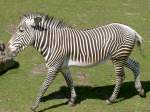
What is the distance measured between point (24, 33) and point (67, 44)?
1.30m

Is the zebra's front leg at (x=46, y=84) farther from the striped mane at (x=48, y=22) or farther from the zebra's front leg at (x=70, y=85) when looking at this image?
the striped mane at (x=48, y=22)

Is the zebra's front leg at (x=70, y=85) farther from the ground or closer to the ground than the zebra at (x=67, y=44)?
closer to the ground

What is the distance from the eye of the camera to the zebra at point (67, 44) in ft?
44.7

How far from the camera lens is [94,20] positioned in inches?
886

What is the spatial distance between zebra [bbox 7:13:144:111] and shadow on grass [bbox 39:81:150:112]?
668 mm

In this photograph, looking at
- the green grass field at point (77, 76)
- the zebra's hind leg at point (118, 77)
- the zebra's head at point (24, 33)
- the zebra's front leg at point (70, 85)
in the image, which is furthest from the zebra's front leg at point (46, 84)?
the zebra's hind leg at point (118, 77)

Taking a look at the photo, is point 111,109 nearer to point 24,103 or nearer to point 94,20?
point 24,103

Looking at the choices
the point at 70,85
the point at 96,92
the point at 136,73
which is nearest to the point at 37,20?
the point at 70,85

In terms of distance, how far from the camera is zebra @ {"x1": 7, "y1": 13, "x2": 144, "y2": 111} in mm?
13625

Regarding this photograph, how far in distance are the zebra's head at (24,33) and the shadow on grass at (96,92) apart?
2.14 metres

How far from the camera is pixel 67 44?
1397 cm

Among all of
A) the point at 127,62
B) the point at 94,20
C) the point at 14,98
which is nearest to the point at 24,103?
the point at 14,98

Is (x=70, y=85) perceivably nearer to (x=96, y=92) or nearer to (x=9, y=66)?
(x=96, y=92)

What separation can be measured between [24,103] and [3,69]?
102 inches
